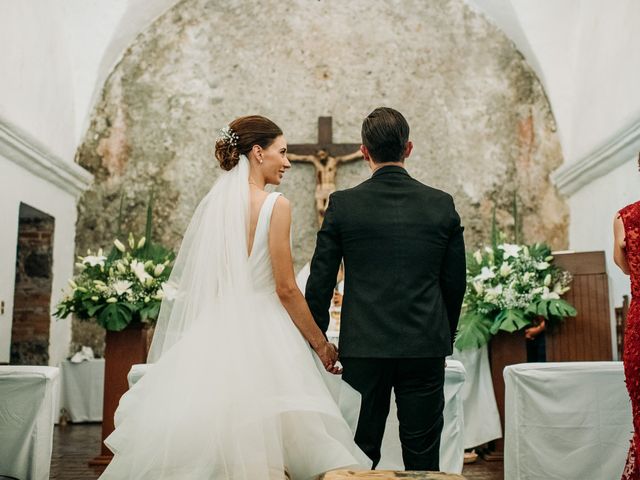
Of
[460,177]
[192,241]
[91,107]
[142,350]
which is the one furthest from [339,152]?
[192,241]

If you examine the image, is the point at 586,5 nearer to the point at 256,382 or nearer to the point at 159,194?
the point at 159,194

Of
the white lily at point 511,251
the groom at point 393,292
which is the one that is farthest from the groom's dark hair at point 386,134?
the white lily at point 511,251

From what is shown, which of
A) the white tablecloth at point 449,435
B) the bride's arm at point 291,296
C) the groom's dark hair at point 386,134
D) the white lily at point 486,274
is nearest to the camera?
the groom's dark hair at point 386,134

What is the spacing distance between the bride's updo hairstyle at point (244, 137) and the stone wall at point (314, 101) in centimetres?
489

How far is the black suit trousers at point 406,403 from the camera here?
8.86 ft

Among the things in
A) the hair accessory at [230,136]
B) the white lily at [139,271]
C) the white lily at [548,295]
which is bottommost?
the white lily at [548,295]

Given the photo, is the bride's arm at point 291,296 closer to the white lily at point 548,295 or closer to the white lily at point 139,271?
the white lily at point 139,271

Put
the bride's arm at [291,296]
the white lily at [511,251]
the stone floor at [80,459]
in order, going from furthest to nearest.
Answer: the white lily at [511,251], the stone floor at [80,459], the bride's arm at [291,296]

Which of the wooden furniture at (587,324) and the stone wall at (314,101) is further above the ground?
the stone wall at (314,101)

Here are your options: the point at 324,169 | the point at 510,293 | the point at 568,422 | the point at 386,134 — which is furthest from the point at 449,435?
the point at 324,169

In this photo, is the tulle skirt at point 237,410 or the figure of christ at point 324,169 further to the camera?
the figure of christ at point 324,169

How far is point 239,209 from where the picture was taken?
3070 millimetres

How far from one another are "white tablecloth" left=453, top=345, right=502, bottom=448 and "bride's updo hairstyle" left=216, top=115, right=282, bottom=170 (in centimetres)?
300

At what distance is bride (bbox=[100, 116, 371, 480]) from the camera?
271 cm
